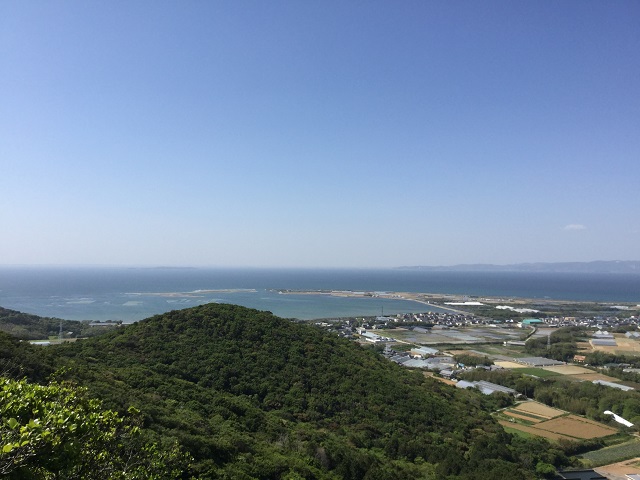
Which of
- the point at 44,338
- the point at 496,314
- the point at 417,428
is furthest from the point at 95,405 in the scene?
the point at 496,314

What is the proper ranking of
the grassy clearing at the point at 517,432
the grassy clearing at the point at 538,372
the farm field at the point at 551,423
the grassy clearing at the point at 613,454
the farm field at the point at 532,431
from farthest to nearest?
the grassy clearing at the point at 538,372 < the farm field at the point at 551,423 < the farm field at the point at 532,431 < the grassy clearing at the point at 517,432 < the grassy clearing at the point at 613,454

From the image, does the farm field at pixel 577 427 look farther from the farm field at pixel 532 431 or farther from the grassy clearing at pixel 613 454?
the grassy clearing at pixel 613 454

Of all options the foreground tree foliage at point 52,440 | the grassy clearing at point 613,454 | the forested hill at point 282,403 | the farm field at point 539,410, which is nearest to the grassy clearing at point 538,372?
the farm field at point 539,410

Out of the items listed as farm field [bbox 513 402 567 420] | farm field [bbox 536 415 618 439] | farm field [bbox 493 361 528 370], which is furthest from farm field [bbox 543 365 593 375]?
farm field [bbox 536 415 618 439]

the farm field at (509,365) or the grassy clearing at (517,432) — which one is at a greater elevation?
the grassy clearing at (517,432)

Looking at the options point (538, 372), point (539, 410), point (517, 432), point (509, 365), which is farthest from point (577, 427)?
point (509, 365)
